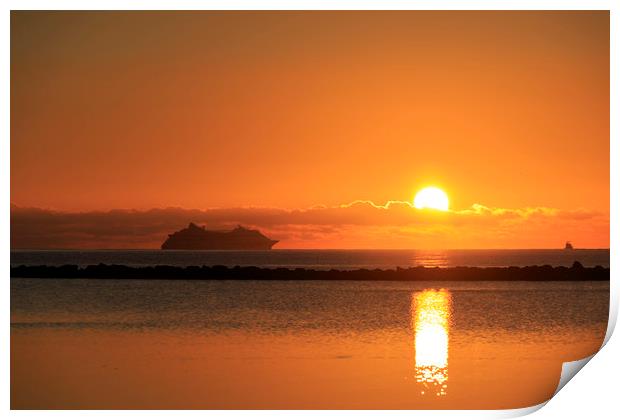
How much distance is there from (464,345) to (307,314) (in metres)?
2.71

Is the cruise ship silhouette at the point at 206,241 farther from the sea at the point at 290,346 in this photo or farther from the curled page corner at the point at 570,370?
the curled page corner at the point at 570,370

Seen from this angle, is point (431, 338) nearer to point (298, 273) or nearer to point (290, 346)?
point (290, 346)

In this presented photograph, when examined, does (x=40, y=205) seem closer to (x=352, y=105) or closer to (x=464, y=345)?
(x=352, y=105)

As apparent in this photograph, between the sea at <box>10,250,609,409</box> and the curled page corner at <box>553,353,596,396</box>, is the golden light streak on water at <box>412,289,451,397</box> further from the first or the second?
the curled page corner at <box>553,353,596,396</box>

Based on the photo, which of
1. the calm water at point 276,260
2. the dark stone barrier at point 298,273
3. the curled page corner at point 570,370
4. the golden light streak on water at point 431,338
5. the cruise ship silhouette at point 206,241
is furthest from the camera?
the calm water at point 276,260

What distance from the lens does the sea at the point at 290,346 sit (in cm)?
516

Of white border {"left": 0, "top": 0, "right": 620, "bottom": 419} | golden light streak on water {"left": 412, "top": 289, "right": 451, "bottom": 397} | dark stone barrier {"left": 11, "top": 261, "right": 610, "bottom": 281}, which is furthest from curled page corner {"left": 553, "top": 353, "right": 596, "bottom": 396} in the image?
dark stone barrier {"left": 11, "top": 261, "right": 610, "bottom": 281}

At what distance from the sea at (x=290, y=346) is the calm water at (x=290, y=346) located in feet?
0.05

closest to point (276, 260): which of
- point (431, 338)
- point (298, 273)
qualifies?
point (298, 273)

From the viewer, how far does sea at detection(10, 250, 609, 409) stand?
5.16m

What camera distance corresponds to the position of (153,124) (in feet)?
24.1

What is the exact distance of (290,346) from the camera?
7074mm
